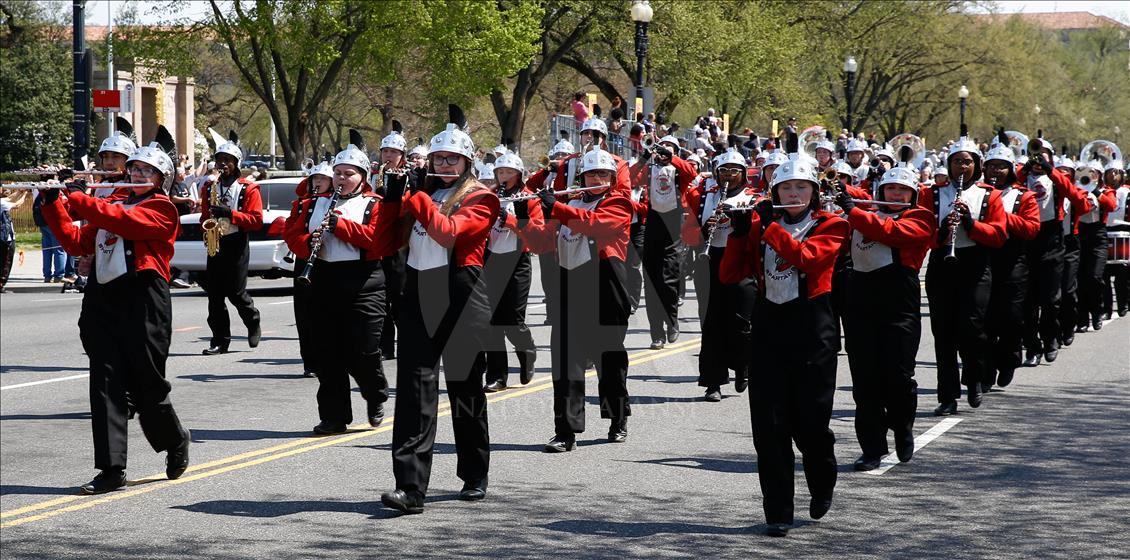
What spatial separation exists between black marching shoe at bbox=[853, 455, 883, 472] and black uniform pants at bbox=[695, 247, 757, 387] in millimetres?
2742

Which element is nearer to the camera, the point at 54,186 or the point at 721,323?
the point at 54,186

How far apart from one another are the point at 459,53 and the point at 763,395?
1296 inches

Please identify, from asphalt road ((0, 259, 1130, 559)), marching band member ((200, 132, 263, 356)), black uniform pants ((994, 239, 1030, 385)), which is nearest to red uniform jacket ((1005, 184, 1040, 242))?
black uniform pants ((994, 239, 1030, 385))

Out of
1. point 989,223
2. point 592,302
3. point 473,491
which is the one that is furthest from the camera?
point 989,223

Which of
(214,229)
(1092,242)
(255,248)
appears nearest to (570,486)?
(214,229)

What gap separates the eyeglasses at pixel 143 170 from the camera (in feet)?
29.0

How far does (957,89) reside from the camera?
216ft

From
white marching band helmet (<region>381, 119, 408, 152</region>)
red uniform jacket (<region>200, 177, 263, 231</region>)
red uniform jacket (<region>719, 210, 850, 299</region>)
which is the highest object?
white marching band helmet (<region>381, 119, 408, 152</region>)

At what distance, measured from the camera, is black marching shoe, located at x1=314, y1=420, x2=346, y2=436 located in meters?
10.7

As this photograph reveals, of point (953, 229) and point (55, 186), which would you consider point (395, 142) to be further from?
point (953, 229)

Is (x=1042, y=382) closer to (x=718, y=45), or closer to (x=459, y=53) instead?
(x=459, y=53)

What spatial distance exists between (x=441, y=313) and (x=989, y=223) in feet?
15.3

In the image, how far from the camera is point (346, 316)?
10.4 meters

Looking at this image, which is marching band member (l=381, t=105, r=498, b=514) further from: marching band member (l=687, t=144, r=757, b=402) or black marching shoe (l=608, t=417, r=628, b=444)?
marching band member (l=687, t=144, r=757, b=402)
